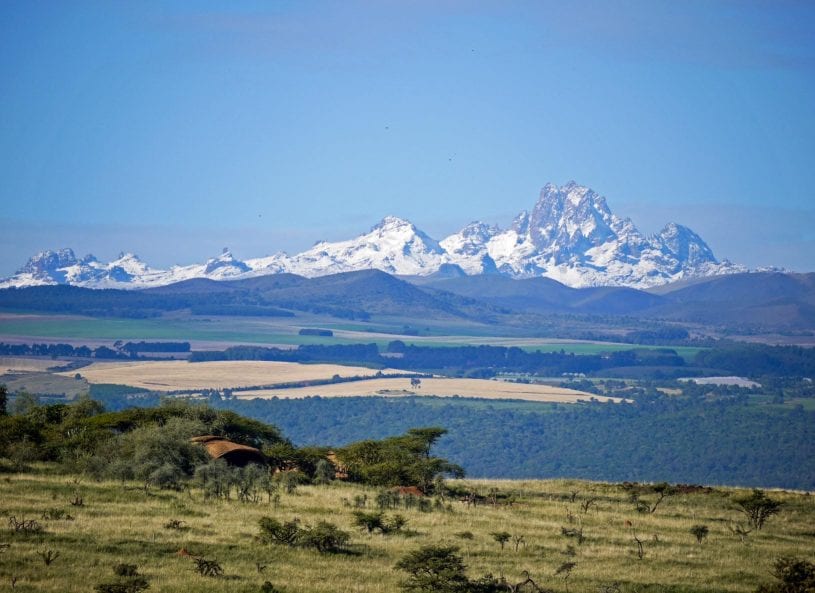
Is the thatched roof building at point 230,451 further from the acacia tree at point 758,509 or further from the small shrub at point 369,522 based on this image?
the acacia tree at point 758,509

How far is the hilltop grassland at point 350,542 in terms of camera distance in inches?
1406

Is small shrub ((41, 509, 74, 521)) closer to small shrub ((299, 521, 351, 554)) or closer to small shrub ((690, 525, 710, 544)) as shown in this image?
small shrub ((299, 521, 351, 554))

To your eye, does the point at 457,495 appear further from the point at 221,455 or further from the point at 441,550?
the point at 441,550

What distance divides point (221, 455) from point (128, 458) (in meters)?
4.96

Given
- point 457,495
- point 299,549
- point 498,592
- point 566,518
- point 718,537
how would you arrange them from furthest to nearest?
point 457,495
point 566,518
point 718,537
point 299,549
point 498,592

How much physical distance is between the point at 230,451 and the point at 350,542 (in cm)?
1933

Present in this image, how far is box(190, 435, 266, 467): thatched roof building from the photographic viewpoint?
199 feet

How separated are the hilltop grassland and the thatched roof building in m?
4.82

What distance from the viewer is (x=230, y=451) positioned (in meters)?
61.1

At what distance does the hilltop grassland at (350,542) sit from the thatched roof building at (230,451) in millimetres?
4823

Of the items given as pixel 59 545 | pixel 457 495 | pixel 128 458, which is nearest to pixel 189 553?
pixel 59 545

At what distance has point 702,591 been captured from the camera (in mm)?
38031

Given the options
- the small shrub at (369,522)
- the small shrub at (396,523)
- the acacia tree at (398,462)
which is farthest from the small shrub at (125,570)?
the acacia tree at (398,462)

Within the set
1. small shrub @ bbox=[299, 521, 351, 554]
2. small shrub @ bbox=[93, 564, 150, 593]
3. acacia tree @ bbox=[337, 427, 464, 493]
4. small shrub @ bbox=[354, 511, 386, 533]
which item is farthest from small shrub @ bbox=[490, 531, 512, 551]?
acacia tree @ bbox=[337, 427, 464, 493]
